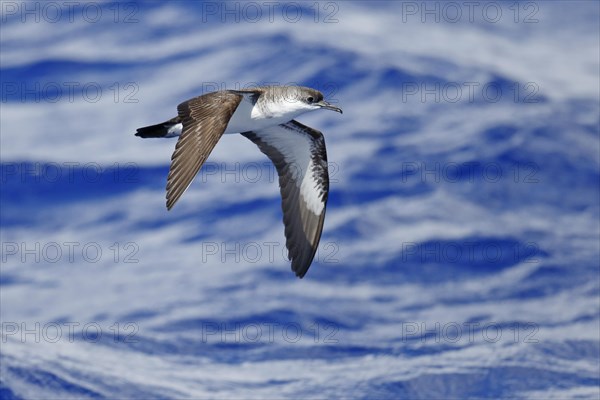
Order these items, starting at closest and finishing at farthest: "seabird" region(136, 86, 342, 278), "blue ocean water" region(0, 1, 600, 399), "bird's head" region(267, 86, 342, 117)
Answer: "seabird" region(136, 86, 342, 278) → "bird's head" region(267, 86, 342, 117) → "blue ocean water" region(0, 1, 600, 399)

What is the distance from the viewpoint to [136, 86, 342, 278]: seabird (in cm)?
1111

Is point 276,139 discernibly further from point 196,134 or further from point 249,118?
point 196,134

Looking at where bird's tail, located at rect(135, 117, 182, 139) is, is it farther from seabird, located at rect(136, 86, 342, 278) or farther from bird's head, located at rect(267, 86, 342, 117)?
bird's head, located at rect(267, 86, 342, 117)

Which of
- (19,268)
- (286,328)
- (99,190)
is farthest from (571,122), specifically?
(19,268)

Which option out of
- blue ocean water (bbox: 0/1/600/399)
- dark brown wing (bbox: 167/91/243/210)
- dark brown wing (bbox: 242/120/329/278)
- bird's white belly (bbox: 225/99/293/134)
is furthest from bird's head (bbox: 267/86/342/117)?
blue ocean water (bbox: 0/1/600/399)

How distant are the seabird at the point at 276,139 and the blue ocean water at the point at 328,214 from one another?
5.67 meters

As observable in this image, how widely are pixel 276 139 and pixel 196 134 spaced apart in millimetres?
2601

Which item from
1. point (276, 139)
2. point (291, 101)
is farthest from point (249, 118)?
point (276, 139)

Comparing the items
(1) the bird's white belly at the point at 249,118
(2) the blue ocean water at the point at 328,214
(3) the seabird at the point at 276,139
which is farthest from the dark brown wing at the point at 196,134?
(2) the blue ocean water at the point at 328,214

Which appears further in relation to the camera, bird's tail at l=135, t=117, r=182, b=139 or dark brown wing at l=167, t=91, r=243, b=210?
bird's tail at l=135, t=117, r=182, b=139

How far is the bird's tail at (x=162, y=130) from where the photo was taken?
39.4ft

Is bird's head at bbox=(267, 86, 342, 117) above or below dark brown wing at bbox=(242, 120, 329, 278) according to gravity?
above

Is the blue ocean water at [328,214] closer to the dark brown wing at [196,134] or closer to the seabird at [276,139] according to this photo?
→ the seabird at [276,139]

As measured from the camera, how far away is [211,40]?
92.8ft
